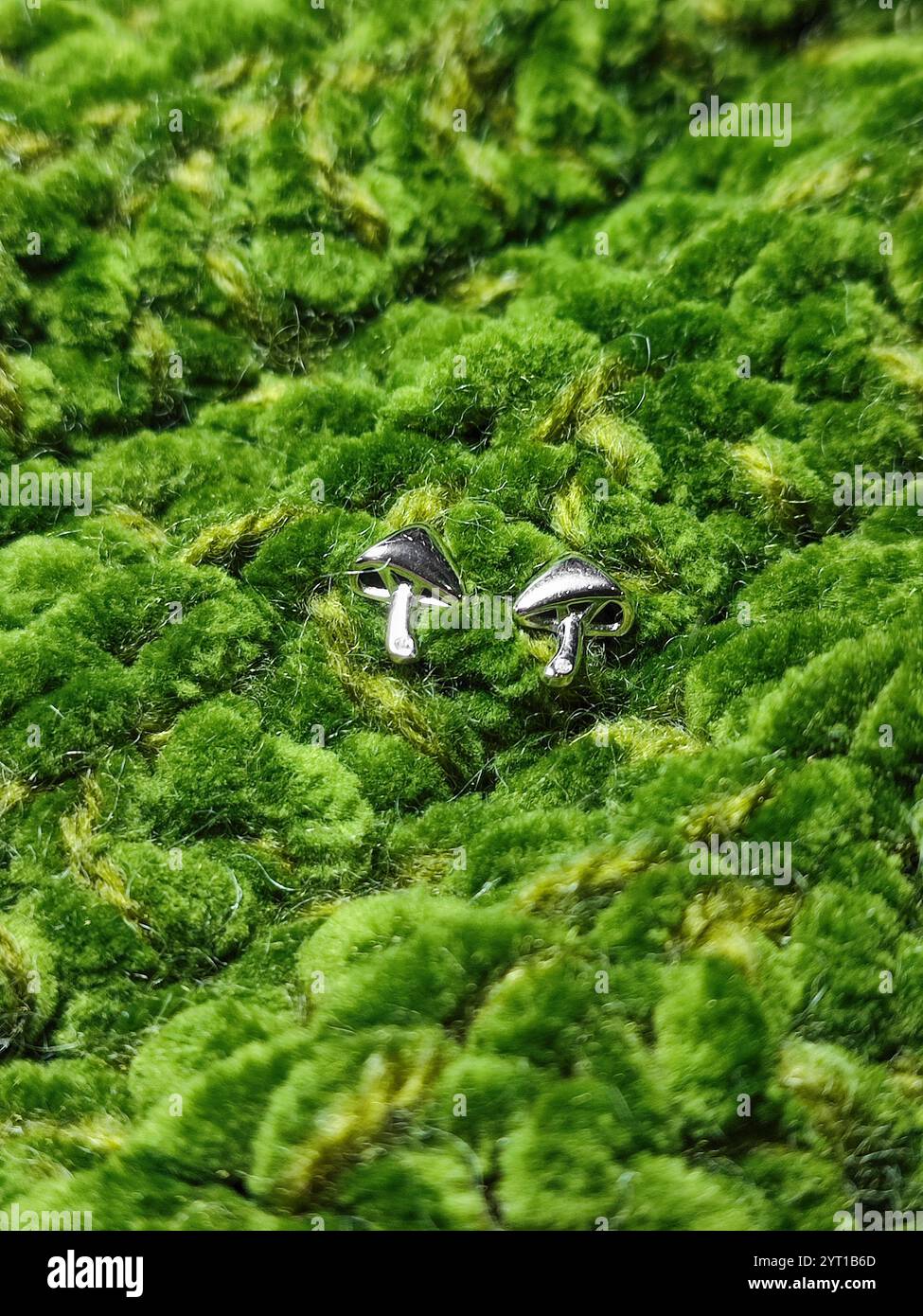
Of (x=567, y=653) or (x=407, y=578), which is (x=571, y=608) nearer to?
(x=567, y=653)

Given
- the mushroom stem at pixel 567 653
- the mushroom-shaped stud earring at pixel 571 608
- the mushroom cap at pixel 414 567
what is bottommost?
the mushroom stem at pixel 567 653

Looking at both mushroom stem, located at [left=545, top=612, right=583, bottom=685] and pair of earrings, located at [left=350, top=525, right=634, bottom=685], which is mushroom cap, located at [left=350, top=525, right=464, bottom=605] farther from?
mushroom stem, located at [left=545, top=612, right=583, bottom=685]

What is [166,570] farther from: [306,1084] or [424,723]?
[306,1084]

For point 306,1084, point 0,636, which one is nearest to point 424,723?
point 306,1084

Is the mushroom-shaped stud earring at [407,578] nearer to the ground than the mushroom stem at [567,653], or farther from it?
farther from it

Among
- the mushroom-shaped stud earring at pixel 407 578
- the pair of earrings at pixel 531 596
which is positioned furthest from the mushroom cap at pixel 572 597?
the mushroom-shaped stud earring at pixel 407 578

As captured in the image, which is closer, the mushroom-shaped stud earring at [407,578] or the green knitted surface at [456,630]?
the green knitted surface at [456,630]

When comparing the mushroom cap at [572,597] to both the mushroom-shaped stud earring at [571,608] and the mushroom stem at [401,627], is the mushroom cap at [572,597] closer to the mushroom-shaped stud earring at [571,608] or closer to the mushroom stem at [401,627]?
the mushroom-shaped stud earring at [571,608]

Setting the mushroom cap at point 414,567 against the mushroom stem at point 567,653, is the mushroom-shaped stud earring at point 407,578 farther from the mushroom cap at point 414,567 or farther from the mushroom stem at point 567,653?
the mushroom stem at point 567,653
